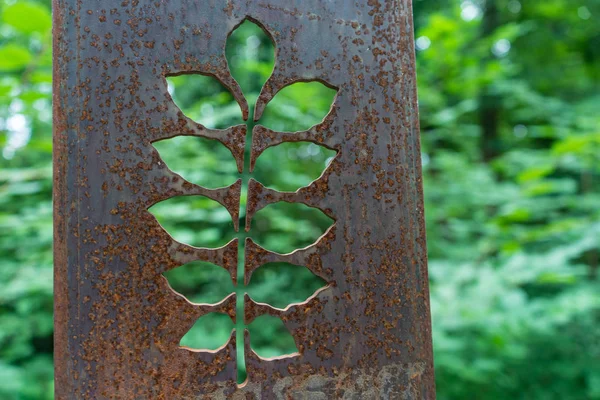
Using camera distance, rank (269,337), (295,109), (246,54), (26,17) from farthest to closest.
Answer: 1. (246,54)
2. (269,337)
3. (295,109)
4. (26,17)

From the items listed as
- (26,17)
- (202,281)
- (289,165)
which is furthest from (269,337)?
(26,17)

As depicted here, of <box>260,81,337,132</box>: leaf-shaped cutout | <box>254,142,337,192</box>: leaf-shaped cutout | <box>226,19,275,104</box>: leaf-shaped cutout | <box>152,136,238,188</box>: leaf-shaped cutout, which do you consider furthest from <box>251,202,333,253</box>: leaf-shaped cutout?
<box>226,19,275,104</box>: leaf-shaped cutout

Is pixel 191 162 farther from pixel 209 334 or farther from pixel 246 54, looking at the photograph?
pixel 246 54

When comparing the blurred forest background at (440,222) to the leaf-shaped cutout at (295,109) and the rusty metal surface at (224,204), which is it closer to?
the leaf-shaped cutout at (295,109)

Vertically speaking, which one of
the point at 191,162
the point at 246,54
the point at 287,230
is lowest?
the point at 287,230

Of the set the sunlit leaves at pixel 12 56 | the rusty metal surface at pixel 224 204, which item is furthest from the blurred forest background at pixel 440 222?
the rusty metal surface at pixel 224 204

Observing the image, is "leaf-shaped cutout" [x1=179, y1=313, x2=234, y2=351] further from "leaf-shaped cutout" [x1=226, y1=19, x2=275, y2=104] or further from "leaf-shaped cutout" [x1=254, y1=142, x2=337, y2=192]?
"leaf-shaped cutout" [x1=226, y1=19, x2=275, y2=104]

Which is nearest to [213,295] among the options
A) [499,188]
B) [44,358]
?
[44,358]
